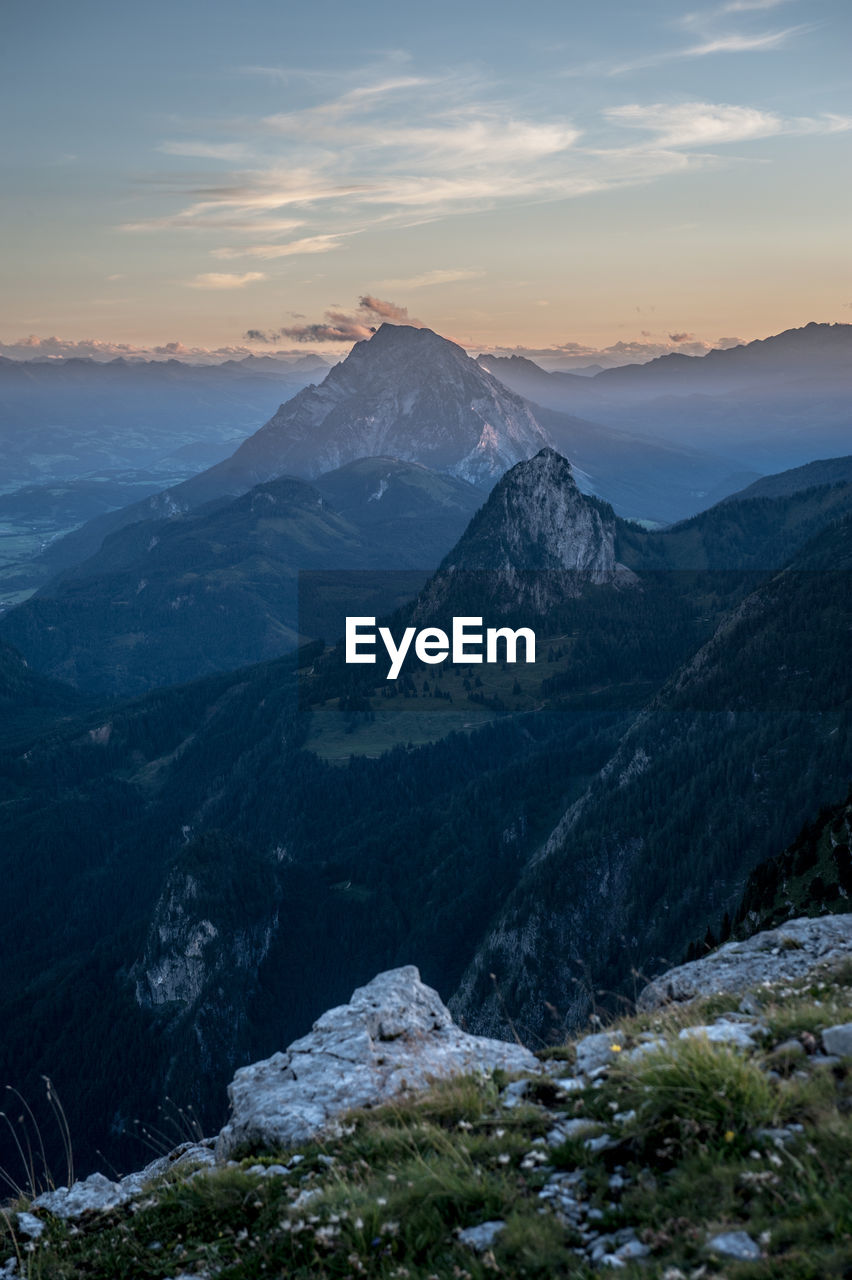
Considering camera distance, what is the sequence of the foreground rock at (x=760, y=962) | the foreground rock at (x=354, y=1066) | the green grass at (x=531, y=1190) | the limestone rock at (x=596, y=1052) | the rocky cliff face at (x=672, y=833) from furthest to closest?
the rocky cliff face at (x=672, y=833) → the foreground rock at (x=760, y=962) → the foreground rock at (x=354, y=1066) → the limestone rock at (x=596, y=1052) → the green grass at (x=531, y=1190)

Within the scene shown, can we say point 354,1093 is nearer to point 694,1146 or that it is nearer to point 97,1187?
point 97,1187

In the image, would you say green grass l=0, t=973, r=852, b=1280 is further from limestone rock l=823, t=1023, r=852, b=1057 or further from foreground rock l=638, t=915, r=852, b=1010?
foreground rock l=638, t=915, r=852, b=1010

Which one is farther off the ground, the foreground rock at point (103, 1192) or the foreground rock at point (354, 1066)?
the foreground rock at point (354, 1066)

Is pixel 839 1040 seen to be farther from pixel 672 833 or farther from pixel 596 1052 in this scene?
pixel 672 833

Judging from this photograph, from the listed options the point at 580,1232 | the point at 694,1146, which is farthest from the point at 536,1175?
the point at 694,1146

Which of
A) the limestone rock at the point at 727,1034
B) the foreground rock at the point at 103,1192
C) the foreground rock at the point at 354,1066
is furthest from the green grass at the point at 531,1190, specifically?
the foreground rock at the point at 354,1066

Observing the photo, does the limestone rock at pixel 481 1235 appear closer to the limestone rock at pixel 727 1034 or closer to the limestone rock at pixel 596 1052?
the limestone rock at pixel 596 1052
